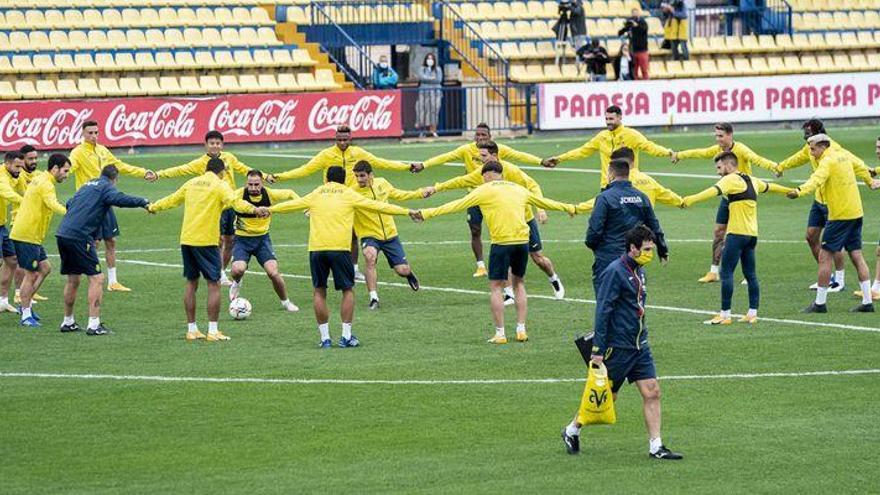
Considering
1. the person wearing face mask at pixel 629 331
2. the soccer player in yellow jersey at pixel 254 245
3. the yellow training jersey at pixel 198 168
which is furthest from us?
the yellow training jersey at pixel 198 168

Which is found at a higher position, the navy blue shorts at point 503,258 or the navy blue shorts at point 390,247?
the navy blue shorts at point 503,258

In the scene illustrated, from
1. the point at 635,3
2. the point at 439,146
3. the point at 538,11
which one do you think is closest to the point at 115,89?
the point at 439,146

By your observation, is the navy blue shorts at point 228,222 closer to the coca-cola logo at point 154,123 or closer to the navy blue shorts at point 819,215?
the navy blue shorts at point 819,215

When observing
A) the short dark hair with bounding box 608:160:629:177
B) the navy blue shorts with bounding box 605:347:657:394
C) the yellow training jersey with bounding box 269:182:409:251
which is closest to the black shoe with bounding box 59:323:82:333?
the yellow training jersey with bounding box 269:182:409:251

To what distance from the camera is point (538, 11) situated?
5069cm

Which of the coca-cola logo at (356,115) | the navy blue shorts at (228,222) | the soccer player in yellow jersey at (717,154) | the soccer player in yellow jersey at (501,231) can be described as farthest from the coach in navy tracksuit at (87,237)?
the coca-cola logo at (356,115)

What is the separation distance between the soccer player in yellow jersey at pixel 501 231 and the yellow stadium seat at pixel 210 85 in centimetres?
2493

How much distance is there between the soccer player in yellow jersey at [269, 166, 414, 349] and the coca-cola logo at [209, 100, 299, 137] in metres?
22.6

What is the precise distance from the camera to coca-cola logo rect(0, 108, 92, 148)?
37.7 metres

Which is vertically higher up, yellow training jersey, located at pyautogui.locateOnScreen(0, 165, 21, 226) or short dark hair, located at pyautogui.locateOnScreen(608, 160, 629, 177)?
short dark hair, located at pyautogui.locateOnScreen(608, 160, 629, 177)

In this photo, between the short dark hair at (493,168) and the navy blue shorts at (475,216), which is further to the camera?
the navy blue shorts at (475,216)

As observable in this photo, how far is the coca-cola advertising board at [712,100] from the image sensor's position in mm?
45312

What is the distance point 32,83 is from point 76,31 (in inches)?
114

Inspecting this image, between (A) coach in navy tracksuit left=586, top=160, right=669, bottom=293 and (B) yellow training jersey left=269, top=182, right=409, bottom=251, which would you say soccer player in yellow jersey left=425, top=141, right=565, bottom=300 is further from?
(A) coach in navy tracksuit left=586, top=160, right=669, bottom=293
